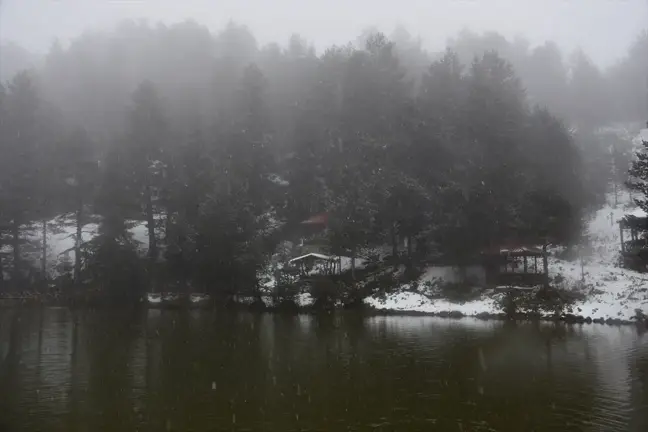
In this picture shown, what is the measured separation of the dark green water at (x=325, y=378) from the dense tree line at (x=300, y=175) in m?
12.5

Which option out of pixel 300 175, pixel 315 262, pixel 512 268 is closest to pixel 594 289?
pixel 512 268

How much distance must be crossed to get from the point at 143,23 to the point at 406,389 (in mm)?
80723

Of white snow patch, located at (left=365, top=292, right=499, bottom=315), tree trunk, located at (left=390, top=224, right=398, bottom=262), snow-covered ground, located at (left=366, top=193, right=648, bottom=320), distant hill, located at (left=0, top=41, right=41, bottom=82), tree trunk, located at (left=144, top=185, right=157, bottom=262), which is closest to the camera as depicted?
snow-covered ground, located at (left=366, top=193, right=648, bottom=320)

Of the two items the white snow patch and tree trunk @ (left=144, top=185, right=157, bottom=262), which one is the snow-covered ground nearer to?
the white snow patch

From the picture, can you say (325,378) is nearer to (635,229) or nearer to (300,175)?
(635,229)

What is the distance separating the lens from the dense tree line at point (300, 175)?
3969 centimetres

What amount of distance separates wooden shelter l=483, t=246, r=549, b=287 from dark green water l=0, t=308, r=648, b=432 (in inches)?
342

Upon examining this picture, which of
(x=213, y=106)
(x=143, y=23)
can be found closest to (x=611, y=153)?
(x=213, y=106)

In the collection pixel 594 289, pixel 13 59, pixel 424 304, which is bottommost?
pixel 424 304

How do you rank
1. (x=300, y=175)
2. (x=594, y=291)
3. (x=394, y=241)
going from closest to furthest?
(x=594, y=291) → (x=394, y=241) → (x=300, y=175)

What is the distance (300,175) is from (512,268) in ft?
65.4

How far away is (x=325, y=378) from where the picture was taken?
54.5ft

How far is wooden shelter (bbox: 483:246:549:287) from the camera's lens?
36.4 m

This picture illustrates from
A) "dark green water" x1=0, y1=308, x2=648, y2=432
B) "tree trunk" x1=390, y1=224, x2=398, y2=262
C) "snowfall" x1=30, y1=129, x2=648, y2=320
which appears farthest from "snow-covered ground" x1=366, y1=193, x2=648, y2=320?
"tree trunk" x1=390, y1=224, x2=398, y2=262
